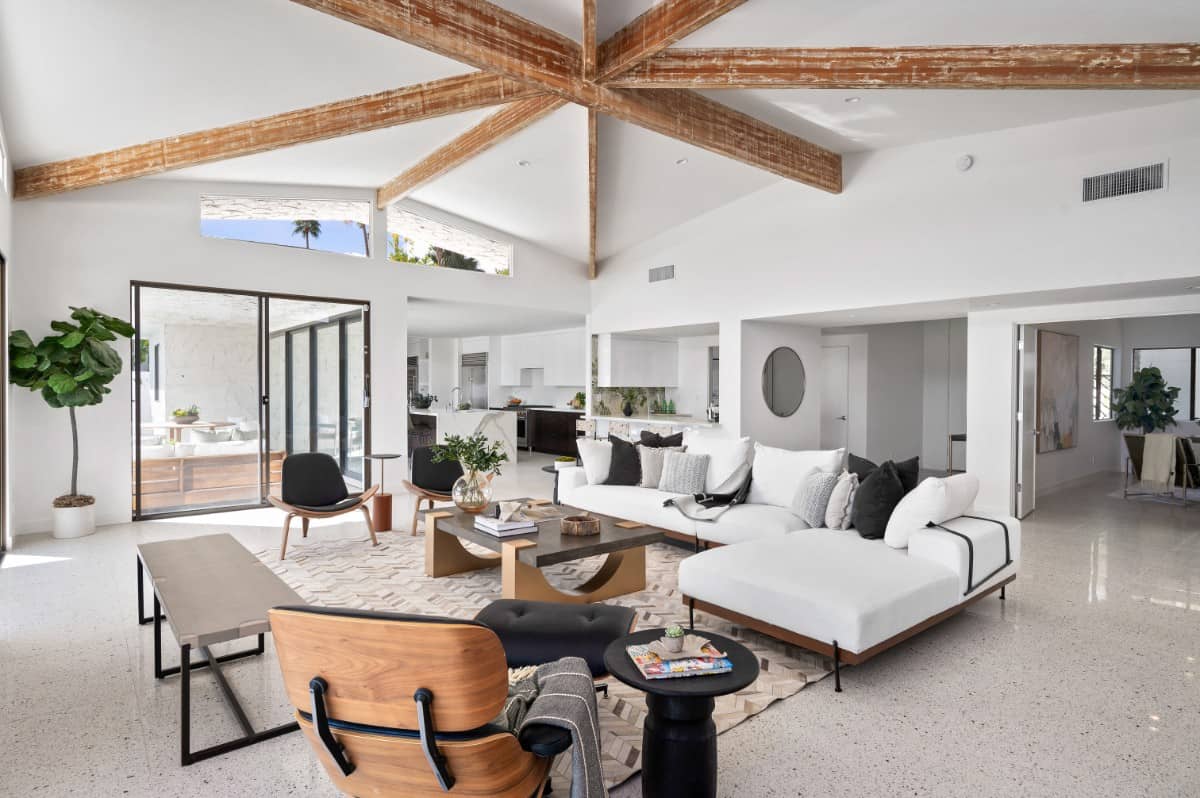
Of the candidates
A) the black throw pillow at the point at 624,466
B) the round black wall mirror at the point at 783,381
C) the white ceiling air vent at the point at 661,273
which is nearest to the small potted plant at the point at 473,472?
the black throw pillow at the point at 624,466

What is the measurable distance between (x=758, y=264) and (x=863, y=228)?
4.19 feet

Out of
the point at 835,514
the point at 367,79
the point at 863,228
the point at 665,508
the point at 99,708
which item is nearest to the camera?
the point at 99,708

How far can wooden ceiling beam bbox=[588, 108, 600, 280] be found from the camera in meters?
5.69

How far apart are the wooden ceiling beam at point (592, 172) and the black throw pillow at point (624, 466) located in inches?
106

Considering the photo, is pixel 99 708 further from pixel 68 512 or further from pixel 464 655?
pixel 68 512

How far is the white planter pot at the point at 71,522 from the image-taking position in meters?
5.68

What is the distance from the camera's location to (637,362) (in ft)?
32.9

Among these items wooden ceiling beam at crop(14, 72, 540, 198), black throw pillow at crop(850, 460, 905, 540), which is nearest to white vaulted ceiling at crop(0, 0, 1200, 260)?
wooden ceiling beam at crop(14, 72, 540, 198)

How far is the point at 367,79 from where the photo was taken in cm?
463

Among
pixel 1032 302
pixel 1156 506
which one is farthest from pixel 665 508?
pixel 1156 506

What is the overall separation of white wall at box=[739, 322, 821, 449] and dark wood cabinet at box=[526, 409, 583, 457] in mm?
3753

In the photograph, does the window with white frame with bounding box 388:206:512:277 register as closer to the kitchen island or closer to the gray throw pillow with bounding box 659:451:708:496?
the kitchen island

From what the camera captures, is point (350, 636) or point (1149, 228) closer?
point (350, 636)

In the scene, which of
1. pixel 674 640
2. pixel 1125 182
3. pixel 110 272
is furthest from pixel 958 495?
pixel 110 272
